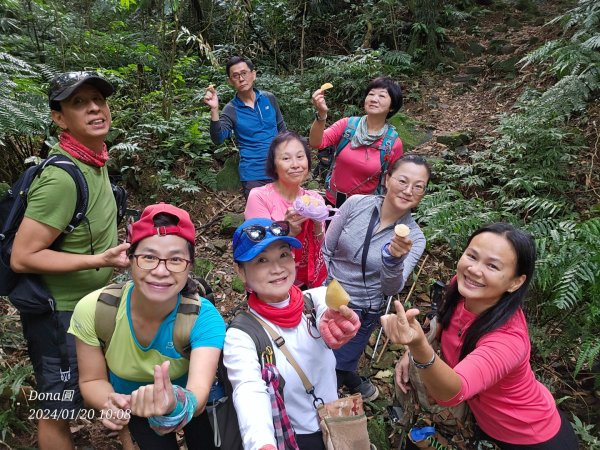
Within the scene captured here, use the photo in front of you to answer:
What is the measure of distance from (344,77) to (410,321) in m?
8.63

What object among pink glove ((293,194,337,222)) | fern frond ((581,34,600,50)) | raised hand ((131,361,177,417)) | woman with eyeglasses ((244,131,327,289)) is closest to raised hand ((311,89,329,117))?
woman with eyeglasses ((244,131,327,289))

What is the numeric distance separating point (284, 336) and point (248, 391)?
0.35m

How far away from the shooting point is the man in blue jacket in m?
4.44

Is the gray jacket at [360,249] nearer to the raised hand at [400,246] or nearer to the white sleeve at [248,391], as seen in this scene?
the raised hand at [400,246]

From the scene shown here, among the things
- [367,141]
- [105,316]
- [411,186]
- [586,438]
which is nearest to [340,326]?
[105,316]

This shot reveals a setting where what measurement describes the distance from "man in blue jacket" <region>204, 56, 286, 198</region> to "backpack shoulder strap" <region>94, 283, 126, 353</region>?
2.54 meters

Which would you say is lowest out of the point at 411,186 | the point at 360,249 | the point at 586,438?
the point at 586,438

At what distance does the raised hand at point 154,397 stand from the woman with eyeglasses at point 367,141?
2968 millimetres

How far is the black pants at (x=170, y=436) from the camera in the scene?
7.23 ft

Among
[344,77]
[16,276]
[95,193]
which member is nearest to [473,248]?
[95,193]

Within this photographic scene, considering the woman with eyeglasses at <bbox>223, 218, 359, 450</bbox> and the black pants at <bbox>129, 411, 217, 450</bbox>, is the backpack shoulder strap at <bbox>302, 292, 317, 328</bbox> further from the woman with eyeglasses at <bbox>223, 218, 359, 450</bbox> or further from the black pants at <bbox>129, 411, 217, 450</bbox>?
the black pants at <bbox>129, 411, 217, 450</bbox>

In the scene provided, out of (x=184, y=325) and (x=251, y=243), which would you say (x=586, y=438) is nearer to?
(x=251, y=243)

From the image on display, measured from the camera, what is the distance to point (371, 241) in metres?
3.05

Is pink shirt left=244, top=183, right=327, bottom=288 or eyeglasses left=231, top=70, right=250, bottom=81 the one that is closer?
pink shirt left=244, top=183, right=327, bottom=288
